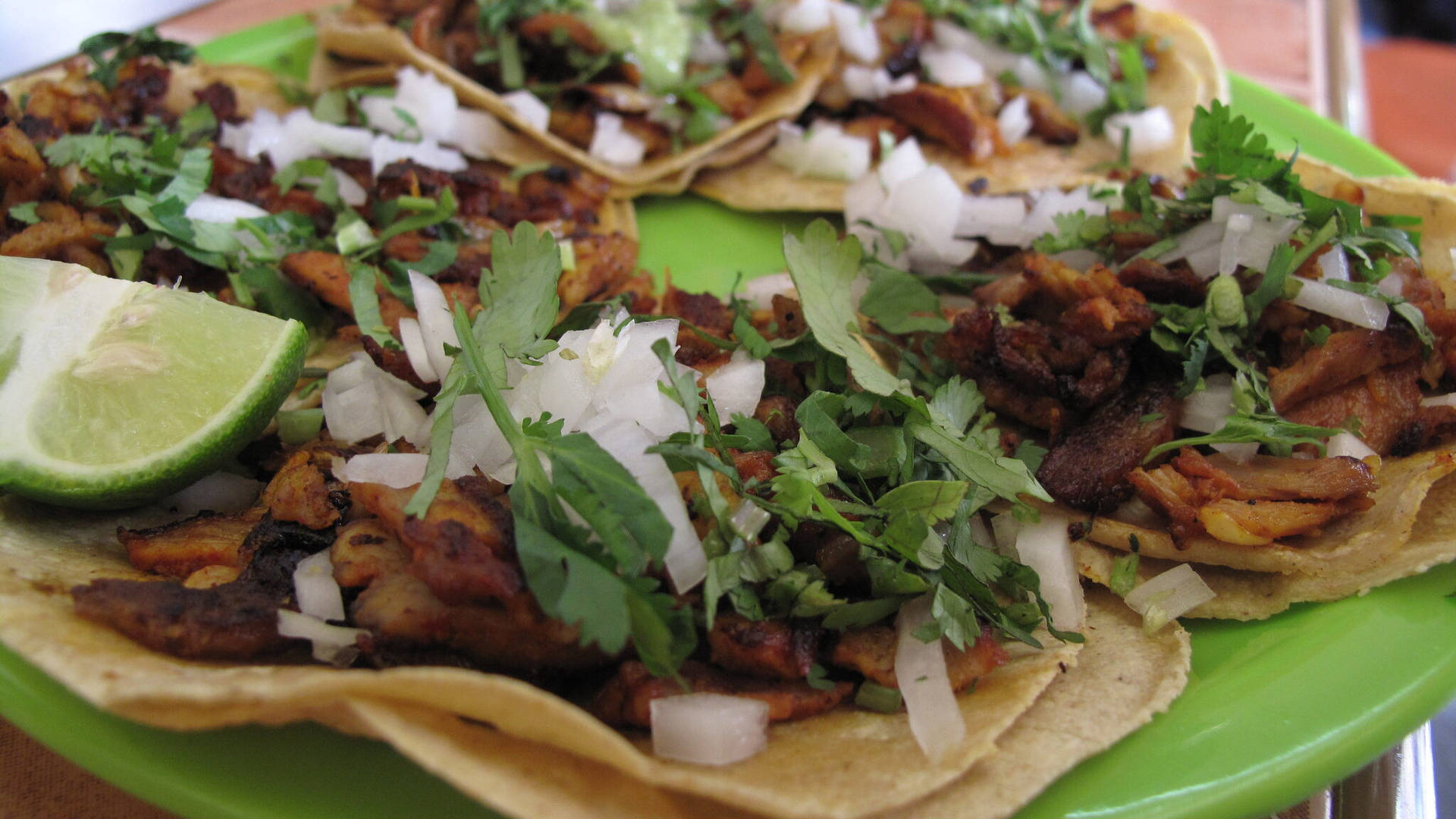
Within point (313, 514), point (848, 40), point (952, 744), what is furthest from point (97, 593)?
point (848, 40)

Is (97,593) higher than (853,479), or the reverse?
(97,593)

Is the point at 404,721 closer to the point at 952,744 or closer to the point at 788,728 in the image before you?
the point at 788,728

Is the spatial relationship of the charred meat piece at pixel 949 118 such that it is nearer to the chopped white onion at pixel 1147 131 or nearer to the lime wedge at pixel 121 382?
the chopped white onion at pixel 1147 131

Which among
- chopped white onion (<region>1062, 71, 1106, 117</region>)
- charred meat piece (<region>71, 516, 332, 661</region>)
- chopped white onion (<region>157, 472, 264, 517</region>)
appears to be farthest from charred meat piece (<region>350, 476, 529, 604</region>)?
chopped white onion (<region>1062, 71, 1106, 117</region>)

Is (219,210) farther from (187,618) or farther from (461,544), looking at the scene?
(461,544)

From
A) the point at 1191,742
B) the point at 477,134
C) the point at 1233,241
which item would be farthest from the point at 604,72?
the point at 1191,742

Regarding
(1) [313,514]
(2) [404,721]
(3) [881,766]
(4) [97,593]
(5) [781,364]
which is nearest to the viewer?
(2) [404,721]
